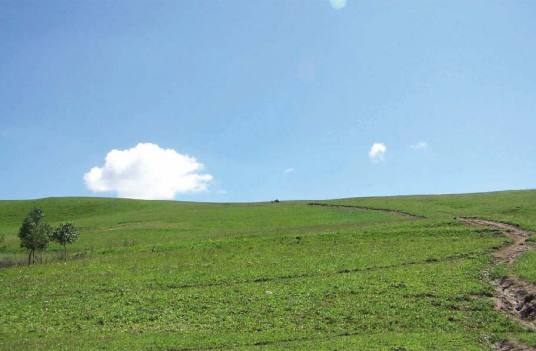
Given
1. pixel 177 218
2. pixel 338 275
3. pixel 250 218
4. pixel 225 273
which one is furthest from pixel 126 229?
pixel 338 275

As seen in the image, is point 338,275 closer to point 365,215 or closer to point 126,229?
point 365,215

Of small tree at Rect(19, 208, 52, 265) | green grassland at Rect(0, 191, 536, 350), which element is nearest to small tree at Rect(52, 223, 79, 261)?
small tree at Rect(19, 208, 52, 265)

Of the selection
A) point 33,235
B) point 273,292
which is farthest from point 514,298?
point 33,235

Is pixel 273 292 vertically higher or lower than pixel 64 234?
lower

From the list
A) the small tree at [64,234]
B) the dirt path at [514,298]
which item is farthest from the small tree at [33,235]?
the dirt path at [514,298]

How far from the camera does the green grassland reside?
22.7 meters

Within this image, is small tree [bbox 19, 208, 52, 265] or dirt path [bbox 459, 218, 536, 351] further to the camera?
small tree [bbox 19, 208, 52, 265]

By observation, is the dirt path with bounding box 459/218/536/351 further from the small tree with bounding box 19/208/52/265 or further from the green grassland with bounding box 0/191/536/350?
the small tree with bounding box 19/208/52/265

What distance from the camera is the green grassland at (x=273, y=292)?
894 inches

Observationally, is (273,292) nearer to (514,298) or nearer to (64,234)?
(514,298)

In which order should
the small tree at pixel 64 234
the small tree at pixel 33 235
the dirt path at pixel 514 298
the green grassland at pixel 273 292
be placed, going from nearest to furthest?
the dirt path at pixel 514 298 < the green grassland at pixel 273 292 < the small tree at pixel 33 235 < the small tree at pixel 64 234

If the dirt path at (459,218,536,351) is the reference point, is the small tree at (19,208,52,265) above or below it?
above

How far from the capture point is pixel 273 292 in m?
31.0

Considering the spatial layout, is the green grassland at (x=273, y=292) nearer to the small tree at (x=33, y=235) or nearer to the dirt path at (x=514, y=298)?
the dirt path at (x=514, y=298)
